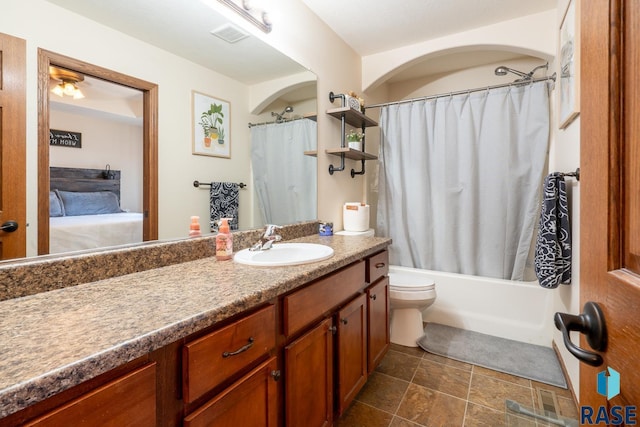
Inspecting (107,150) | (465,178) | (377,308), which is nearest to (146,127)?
(107,150)

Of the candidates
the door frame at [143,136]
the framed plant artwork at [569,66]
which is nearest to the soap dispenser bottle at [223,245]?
the door frame at [143,136]

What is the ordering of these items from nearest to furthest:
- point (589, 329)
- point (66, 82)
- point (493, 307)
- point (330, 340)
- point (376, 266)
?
point (589, 329) → point (66, 82) → point (330, 340) → point (376, 266) → point (493, 307)

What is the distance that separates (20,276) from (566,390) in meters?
2.52

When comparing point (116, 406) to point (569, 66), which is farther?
point (569, 66)

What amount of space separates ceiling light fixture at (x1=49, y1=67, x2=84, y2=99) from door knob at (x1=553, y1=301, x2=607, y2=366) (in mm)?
1352

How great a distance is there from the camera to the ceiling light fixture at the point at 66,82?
909 millimetres

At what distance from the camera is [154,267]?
3.73 feet

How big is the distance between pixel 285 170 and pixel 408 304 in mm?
1271

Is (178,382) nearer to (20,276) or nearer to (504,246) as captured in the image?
(20,276)

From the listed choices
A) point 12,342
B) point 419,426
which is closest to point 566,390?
point 419,426

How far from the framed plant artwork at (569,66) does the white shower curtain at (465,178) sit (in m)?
0.38

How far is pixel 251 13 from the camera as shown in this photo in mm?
1617

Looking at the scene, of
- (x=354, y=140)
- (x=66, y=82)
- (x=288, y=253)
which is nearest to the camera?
(x=66, y=82)

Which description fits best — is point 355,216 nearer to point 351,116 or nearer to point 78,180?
point 351,116
